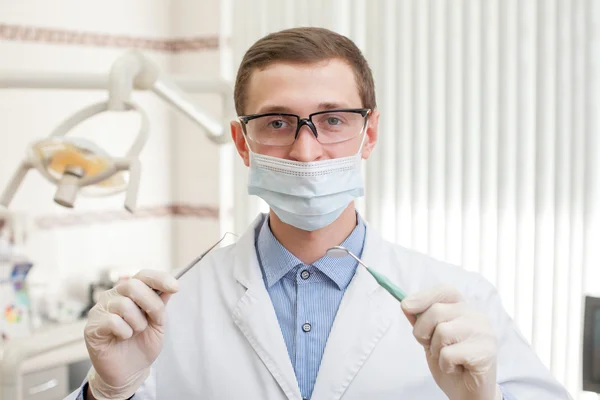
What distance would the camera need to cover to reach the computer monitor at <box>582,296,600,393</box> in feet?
8.09

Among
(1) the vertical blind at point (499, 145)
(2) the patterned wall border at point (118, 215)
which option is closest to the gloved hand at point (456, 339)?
(1) the vertical blind at point (499, 145)

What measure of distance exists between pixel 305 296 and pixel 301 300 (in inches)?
0.5

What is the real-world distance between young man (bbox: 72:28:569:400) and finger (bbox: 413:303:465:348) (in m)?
0.12

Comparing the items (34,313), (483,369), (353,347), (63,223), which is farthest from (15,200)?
(483,369)

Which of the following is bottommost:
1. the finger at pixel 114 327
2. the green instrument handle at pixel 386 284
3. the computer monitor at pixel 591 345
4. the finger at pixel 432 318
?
the computer monitor at pixel 591 345

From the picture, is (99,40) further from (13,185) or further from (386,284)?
(386,284)

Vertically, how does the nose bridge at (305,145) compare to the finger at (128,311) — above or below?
above

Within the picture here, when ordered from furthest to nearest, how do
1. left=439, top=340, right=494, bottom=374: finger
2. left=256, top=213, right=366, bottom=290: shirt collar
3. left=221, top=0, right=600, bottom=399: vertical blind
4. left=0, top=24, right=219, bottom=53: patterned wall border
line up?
1. left=0, top=24, right=219, bottom=53: patterned wall border
2. left=221, top=0, right=600, bottom=399: vertical blind
3. left=256, top=213, right=366, bottom=290: shirt collar
4. left=439, top=340, right=494, bottom=374: finger

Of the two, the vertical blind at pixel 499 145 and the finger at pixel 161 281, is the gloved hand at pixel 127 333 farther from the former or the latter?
the vertical blind at pixel 499 145

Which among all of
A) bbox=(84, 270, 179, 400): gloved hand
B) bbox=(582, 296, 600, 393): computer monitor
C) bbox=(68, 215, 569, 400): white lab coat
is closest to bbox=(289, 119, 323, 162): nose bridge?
bbox=(68, 215, 569, 400): white lab coat

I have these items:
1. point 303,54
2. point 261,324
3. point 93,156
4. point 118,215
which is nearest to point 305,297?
point 261,324

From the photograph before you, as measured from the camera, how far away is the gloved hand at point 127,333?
1344 mm

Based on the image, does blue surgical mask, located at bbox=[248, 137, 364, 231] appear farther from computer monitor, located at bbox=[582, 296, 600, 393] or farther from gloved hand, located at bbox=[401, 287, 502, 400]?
computer monitor, located at bbox=[582, 296, 600, 393]

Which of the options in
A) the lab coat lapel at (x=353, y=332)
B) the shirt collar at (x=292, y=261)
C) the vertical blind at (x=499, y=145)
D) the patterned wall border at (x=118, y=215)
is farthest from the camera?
the patterned wall border at (x=118, y=215)
